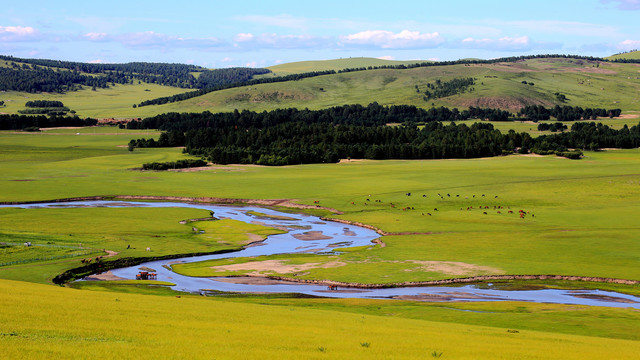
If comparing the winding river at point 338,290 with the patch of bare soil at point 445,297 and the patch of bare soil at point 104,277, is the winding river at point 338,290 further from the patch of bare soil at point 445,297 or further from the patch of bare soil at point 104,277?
the patch of bare soil at point 104,277

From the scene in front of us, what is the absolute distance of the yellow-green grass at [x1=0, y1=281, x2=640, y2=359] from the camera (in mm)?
23234

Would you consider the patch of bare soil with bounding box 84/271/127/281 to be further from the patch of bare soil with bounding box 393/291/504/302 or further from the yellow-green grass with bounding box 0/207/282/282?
the patch of bare soil with bounding box 393/291/504/302

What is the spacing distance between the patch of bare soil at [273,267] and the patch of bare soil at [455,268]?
8869mm

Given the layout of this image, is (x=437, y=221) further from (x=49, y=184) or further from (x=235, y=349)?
(x=49, y=184)

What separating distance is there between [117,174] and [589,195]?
353 ft

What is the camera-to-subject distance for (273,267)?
2633 inches

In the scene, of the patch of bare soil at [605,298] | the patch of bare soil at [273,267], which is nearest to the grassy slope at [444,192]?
the patch of bare soil at [273,267]

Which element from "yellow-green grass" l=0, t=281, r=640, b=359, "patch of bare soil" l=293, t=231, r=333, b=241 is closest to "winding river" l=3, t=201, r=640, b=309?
"patch of bare soil" l=293, t=231, r=333, b=241

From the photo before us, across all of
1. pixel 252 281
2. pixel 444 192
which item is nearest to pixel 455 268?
pixel 252 281

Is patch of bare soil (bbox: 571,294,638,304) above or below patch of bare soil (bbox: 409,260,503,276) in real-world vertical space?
above

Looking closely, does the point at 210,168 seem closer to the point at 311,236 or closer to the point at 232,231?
the point at 232,231

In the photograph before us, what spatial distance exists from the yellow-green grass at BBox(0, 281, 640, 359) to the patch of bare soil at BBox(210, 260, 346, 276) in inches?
1056

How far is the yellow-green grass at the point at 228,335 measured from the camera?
2323 centimetres

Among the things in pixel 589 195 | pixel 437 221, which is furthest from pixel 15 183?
pixel 589 195
